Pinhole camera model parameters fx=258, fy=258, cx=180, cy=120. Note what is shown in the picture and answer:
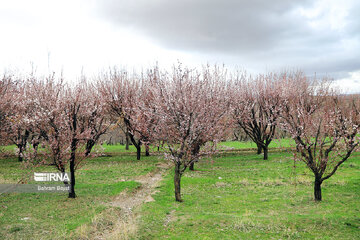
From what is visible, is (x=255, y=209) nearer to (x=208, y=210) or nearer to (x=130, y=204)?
(x=208, y=210)

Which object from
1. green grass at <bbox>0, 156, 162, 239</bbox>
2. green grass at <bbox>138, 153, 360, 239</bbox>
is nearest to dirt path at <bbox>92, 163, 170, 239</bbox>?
green grass at <bbox>138, 153, 360, 239</bbox>

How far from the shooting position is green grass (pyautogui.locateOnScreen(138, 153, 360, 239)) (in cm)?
1142

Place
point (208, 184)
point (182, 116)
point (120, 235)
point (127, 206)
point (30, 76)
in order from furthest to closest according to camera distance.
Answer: point (30, 76) < point (208, 184) < point (182, 116) < point (127, 206) < point (120, 235)

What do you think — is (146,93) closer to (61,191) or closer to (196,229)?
(61,191)

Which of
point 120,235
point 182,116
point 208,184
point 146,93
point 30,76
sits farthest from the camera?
point 146,93

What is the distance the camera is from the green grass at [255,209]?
37.5 feet

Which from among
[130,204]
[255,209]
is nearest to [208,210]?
[255,209]

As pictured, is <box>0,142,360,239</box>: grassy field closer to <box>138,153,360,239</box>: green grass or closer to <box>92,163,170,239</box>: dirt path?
<box>138,153,360,239</box>: green grass

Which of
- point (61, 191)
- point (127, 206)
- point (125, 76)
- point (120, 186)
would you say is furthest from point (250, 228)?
point (125, 76)

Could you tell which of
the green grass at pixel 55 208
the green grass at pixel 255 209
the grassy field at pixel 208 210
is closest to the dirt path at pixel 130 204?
the grassy field at pixel 208 210

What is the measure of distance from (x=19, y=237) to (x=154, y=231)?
19.7 ft

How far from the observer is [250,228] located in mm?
11734

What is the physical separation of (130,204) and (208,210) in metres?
5.09

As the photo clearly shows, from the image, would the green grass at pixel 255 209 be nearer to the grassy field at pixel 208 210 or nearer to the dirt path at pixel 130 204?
the grassy field at pixel 208 210
